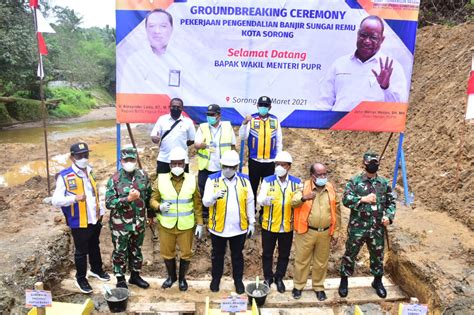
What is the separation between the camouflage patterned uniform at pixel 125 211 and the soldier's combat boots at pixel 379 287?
10.2ft

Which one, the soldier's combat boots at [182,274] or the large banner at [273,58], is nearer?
the soldier's combat boots at [182,274]

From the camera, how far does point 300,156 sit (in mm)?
12109

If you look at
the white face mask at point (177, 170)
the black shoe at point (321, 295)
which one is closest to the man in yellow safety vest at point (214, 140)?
the white face mask at point (177, 170)

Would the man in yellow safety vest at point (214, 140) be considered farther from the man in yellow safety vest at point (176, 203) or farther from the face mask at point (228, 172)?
the face mask at point (228, 172)

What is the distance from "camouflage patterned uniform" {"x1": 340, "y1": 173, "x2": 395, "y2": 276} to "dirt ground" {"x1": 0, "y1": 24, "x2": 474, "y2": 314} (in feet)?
3.15

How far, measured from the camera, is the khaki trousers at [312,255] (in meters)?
4.60

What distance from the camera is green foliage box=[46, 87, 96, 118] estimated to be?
98.8 feet

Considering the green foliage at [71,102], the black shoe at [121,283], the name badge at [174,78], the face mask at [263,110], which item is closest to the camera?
the black shoe at [121,283]

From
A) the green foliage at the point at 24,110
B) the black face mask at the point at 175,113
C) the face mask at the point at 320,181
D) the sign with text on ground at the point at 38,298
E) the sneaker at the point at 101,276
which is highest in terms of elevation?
the black face mask at the point at 175,113

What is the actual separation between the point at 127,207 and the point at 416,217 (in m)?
5.03

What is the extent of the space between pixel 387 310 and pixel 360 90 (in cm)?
368

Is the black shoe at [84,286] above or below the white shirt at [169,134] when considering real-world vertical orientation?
below

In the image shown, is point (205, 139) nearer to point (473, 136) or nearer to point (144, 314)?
point (144, 314)

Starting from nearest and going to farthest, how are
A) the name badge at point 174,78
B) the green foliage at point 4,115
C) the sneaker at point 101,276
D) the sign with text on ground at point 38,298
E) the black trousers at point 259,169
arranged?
the sign with text on ground at point 38,298 < the sneaker at point 101,276 < the black trousers at point 259,169 < the name badge at point 174,78 < the green foliage at point 4,115
